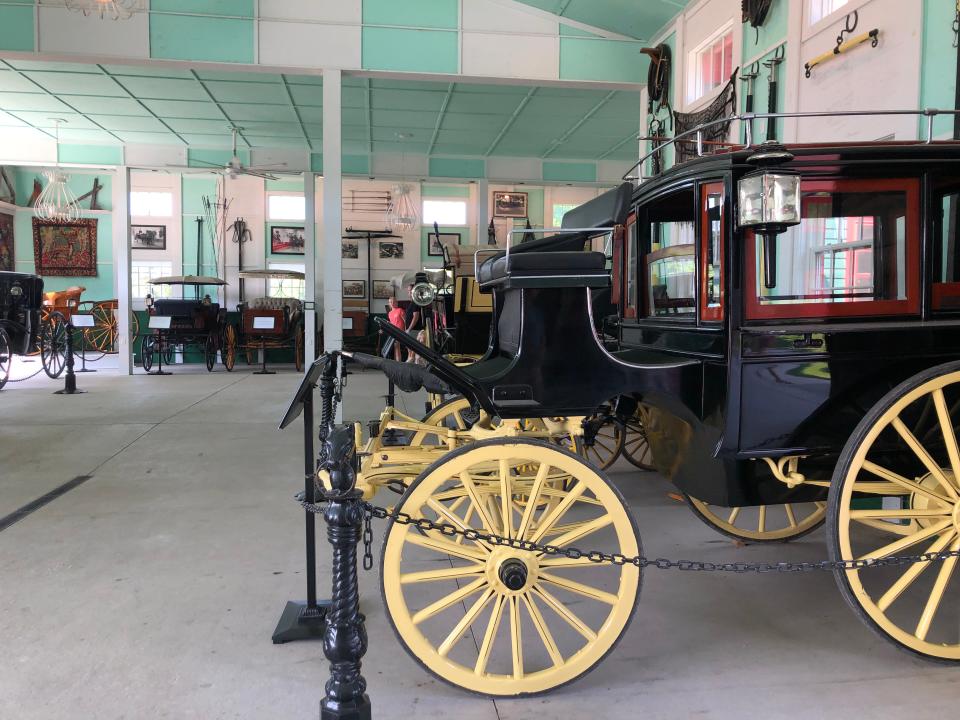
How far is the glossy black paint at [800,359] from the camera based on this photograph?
213 centimetres

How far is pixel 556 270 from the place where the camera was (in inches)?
87.1

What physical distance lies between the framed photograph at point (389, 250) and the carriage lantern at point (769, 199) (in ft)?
46.2

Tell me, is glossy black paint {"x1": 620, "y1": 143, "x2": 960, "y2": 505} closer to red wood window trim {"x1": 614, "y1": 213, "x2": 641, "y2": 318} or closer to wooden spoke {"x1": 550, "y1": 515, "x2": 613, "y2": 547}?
wooden spoke {"x1": 550, "y1": 515, "x2": 613, "y2": 547}

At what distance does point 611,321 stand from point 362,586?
5.80ft

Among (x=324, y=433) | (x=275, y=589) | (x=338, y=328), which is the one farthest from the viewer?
(x=338, y=328)

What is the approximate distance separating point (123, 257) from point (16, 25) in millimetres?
4960

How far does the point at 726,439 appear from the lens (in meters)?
2.15

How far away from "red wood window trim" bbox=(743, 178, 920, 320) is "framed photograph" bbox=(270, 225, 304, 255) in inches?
582

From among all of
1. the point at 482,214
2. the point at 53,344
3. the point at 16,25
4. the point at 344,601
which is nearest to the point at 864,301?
the point at 344,601

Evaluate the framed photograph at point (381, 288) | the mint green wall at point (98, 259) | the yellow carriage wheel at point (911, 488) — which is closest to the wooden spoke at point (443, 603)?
the yellow carriage wheel at point (911, 488)

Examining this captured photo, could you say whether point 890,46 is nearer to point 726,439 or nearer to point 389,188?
point 726,439

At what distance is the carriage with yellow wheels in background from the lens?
200cm

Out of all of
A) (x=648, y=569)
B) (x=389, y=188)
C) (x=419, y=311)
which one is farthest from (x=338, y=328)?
(x=389, y=188)

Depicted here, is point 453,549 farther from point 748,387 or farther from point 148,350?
point 148,350
